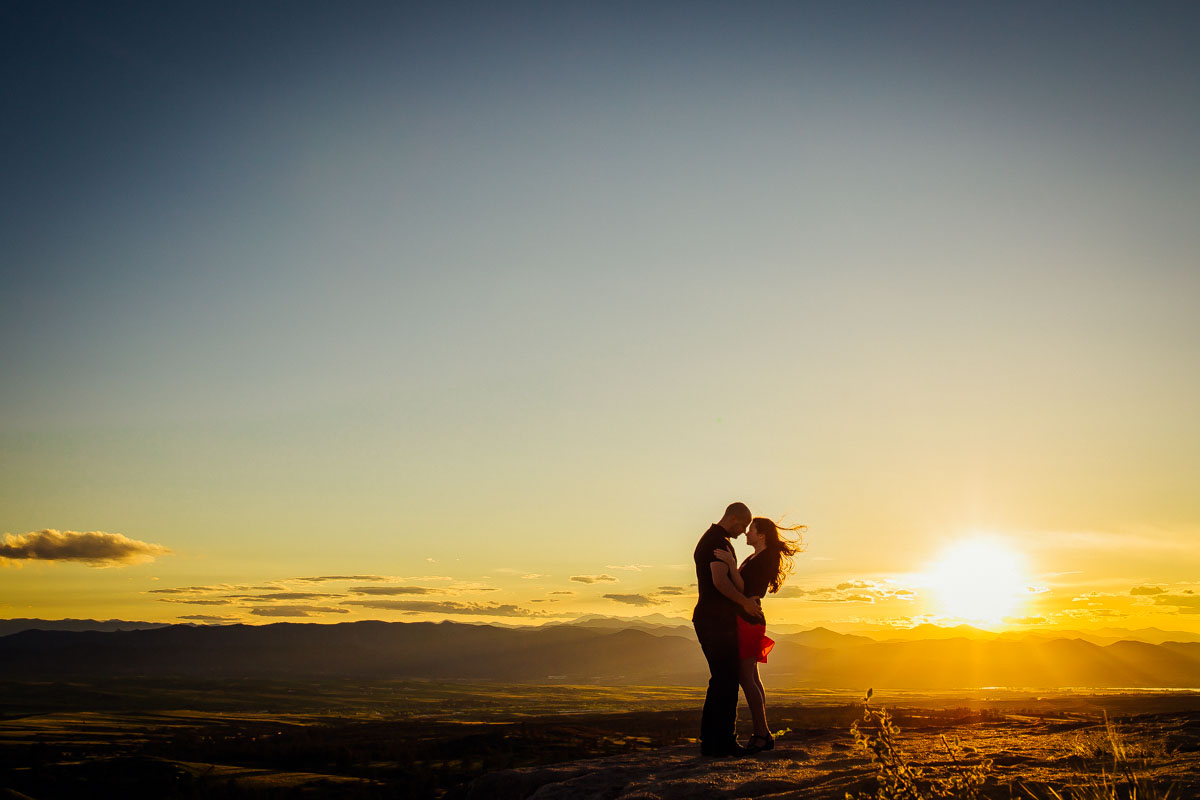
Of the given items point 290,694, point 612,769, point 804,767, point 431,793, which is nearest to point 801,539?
point 804,767

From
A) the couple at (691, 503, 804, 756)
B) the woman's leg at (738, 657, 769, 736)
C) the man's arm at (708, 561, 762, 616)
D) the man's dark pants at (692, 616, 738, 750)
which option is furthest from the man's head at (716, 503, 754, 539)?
the woman's leg at (738, 657, 769, 736)

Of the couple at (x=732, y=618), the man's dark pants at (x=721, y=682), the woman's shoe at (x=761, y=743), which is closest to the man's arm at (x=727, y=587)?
the couple at (x=732, y=618)

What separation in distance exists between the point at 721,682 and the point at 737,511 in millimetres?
1859

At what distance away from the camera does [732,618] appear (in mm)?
8633

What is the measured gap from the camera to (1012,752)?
27.4 feet

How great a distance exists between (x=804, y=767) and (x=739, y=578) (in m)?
1.94

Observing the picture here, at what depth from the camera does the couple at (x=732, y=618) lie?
839 cm

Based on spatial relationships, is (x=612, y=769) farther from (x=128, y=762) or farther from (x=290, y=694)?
(x=290, y=694)

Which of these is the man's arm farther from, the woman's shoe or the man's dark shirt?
the woman's shoe

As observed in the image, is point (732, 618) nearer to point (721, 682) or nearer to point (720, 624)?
point (720, 624)

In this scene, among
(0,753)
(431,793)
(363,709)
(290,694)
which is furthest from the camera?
(290,694)

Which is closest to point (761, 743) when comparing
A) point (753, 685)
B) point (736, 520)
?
point (753, 685)

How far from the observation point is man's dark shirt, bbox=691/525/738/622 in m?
8.65

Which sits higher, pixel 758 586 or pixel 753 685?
pixel 758 586
